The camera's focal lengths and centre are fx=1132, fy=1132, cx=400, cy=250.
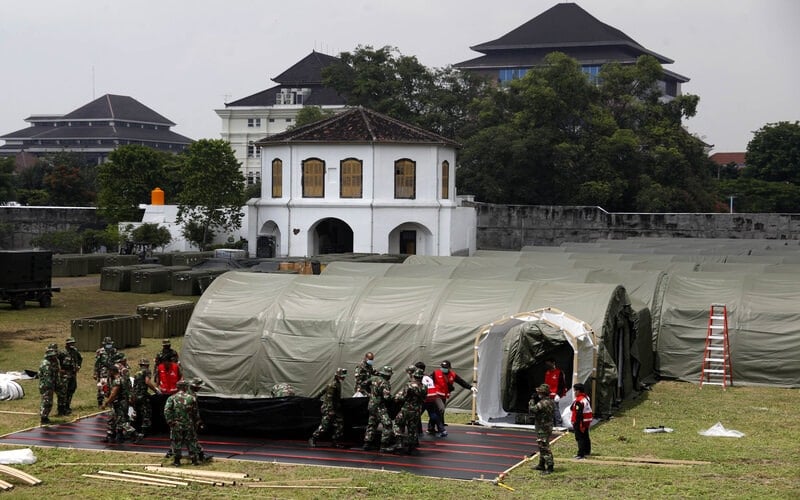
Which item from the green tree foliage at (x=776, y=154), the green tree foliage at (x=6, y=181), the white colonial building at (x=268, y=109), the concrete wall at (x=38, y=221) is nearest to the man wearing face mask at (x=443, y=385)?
the concrete wall at (x=38, y=221)

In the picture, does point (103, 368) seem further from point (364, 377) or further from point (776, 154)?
point (776, 154)

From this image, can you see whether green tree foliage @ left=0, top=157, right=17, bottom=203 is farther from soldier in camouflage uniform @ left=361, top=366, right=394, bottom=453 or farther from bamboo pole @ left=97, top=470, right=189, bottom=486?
bamboo pole @ left=97, top=470, right=189, bottom=486

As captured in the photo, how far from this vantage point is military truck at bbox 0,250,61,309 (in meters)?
42.9

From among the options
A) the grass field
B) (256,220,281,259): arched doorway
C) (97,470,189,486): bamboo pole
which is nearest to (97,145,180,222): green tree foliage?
(256,220,281,259): arched doorway

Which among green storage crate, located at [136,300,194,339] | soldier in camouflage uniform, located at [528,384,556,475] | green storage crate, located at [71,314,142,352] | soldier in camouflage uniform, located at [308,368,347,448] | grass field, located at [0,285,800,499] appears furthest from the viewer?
green storage crate, located at [136,300,194,339]

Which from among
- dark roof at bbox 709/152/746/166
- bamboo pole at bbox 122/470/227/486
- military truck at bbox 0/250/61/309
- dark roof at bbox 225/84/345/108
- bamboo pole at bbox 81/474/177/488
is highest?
dark roof at bbox 225/84/345/108

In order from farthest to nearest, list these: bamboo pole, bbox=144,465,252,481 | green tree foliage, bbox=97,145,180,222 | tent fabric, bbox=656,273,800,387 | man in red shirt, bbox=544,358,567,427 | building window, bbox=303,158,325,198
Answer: green tree foliage, bbox=97,145,180,222 < building window, bbox=303,158,325,198 < tent fabric, bbox=656,273,800,387 < man in red shirt, bbox=544,358,567,427 < bamboo pole, bbox=144,465,252,481

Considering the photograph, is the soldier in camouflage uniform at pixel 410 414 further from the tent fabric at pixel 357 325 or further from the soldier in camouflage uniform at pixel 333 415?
the tent fabric at pixel 357 325

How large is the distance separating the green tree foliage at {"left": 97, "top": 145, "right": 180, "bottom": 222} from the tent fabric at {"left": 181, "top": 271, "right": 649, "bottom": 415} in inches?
1820

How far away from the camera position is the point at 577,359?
2394 cm

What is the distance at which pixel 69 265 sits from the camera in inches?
2324

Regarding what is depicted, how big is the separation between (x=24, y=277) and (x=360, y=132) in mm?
25191

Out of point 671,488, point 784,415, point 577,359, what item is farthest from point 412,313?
point 671,488

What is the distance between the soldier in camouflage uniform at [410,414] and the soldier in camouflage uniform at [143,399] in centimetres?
495
